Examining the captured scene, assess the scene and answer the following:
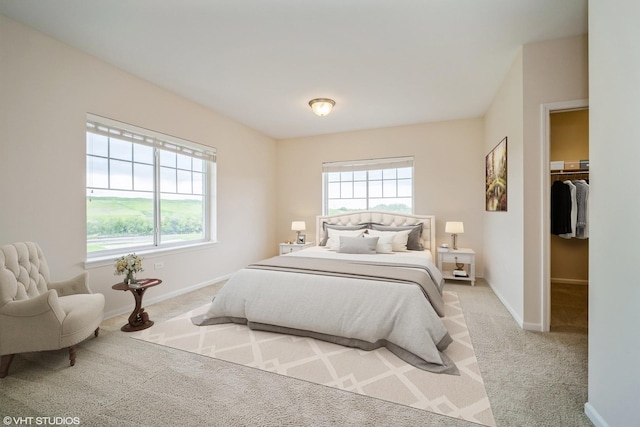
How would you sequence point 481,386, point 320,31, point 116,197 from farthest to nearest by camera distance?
point 116,197 → point 320,31 → point 481,386

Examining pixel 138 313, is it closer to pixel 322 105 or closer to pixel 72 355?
pixel 72 355

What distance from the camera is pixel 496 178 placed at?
3.86 m

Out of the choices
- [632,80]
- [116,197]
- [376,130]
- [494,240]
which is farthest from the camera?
[376,130]

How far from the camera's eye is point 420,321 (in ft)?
7.44

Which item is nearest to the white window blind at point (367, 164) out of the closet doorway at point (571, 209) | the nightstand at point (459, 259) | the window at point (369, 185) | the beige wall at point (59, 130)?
the window at point (369, 185)

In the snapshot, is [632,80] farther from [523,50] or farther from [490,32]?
[523,50]

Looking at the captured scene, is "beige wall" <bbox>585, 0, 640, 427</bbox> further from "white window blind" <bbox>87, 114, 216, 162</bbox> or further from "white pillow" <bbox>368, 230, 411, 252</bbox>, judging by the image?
"white window blind" <bbox>87, 114, 216, 162</bbox>

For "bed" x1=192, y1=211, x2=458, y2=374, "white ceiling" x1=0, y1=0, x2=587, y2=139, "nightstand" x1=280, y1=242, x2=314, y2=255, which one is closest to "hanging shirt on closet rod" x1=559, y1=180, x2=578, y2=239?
"white ceiling" x1=0, y1=0, x2=587, y2=139

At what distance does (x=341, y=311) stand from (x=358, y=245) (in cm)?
171

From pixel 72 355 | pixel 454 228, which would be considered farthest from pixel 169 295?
pixel 454 228

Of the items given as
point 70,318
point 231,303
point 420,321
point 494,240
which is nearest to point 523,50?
point 494,240

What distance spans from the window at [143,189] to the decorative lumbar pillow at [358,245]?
86.5 inches

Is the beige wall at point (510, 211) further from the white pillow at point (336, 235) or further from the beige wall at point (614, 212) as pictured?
the white pillow at point (336, 235)

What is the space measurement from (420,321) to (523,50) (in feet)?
9.09
